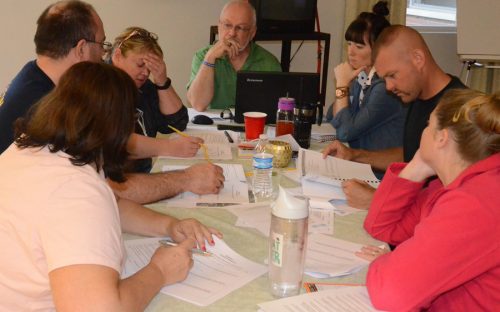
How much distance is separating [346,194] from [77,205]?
102 centimetres

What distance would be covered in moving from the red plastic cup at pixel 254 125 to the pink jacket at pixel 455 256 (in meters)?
1.37

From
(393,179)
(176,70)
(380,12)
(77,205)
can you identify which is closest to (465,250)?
(393,179)

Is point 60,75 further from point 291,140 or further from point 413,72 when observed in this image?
point 413,72

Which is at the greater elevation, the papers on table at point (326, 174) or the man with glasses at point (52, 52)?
the man with glasses at point (52, 52)

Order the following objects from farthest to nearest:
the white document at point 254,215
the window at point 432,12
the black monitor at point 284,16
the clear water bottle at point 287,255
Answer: the window at point 432,12 → the black monitor at point 284,16 → the white document at point 254,215 → the clear water bottle at point 287,255

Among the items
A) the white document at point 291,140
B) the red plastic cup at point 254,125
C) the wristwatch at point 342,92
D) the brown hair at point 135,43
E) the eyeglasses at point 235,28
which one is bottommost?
the white document at point 291,140

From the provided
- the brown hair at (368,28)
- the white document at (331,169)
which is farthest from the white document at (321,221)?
the brown hair at (368,28)

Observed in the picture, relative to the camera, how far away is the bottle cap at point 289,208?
1.12 meters

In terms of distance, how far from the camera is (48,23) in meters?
1.93

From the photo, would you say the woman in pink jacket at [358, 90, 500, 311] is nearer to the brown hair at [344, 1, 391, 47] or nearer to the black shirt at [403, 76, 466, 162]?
the black shirt at [403, 76, 466, 162]

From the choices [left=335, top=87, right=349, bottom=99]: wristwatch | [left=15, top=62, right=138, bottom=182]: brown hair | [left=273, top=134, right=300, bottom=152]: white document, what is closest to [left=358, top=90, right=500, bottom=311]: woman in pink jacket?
[left=15, top=62, right=138, bottom=182]: brown hair

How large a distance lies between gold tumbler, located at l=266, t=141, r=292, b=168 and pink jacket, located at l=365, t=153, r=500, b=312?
96cm

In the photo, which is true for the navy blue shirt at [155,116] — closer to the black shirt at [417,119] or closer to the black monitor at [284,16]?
the black shirt at [417,119]

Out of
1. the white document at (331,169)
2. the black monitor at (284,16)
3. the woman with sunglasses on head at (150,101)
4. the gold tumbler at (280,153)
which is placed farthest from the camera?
the black monitor at (284,16)
